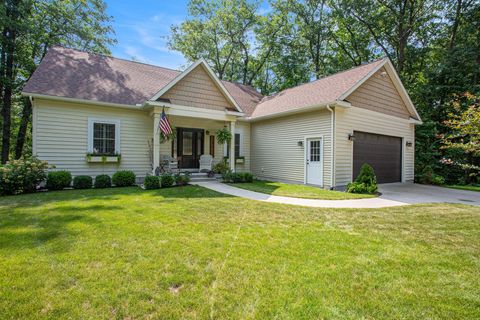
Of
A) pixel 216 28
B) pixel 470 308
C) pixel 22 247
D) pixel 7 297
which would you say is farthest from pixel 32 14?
pixel 470 308

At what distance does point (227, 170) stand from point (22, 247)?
8.30 m

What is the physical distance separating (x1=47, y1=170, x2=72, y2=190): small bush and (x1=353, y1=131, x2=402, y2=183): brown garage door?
1105 centimetres

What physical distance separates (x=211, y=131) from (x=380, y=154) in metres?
8.37

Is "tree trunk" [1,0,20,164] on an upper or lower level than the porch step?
upper

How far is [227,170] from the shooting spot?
11.4 metres

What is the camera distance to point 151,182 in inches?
349

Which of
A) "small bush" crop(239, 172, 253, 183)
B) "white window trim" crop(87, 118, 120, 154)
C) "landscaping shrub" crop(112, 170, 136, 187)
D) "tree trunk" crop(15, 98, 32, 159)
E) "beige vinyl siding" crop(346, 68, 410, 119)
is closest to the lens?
"landscaping shrub" crop(112, 170, 136, 187)

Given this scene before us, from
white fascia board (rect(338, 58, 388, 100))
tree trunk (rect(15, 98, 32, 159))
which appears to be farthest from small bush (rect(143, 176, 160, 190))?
tree trunk (rect(15, 98, 32, 159))

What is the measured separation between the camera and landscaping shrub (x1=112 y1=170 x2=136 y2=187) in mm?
9344

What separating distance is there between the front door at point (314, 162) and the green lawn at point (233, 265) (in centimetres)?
493

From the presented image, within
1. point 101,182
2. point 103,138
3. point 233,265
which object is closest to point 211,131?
point 103,138

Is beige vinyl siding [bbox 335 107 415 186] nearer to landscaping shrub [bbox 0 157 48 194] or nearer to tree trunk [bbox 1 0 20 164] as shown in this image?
landscaping shrub [bbox 0 157 48 194]

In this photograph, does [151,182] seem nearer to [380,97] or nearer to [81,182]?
[81,182]

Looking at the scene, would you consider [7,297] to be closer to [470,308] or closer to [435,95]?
[470,308]
